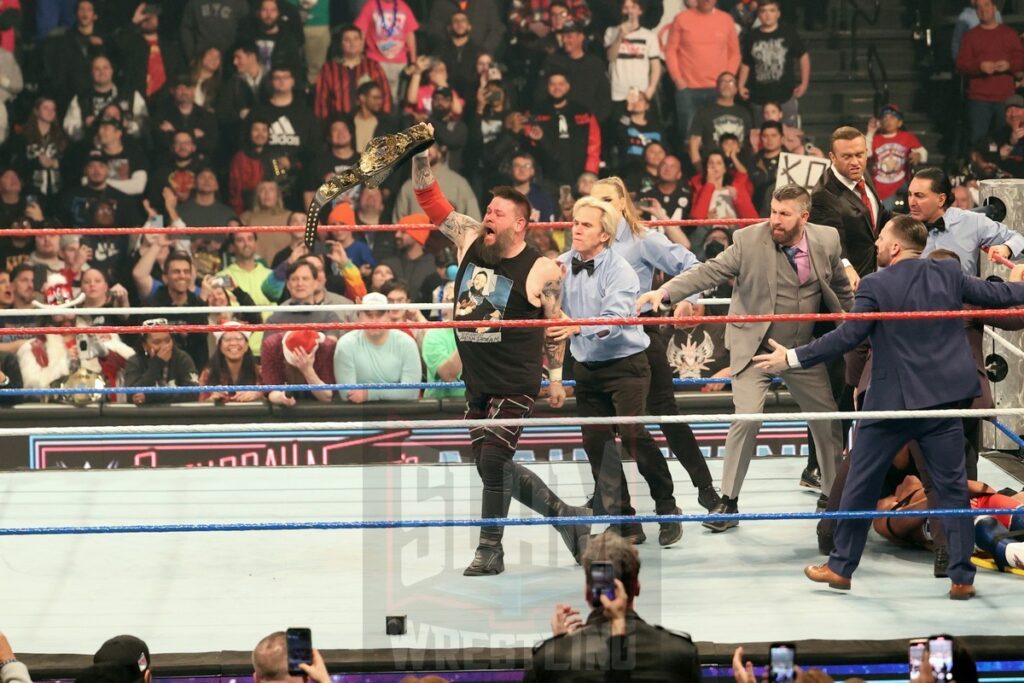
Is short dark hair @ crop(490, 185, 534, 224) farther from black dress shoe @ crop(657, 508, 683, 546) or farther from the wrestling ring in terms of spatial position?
black dress shoe @ crop(657, 508, 683, 546)

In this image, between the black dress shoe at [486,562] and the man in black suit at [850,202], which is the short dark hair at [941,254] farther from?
the black dress shoe at [486,562]

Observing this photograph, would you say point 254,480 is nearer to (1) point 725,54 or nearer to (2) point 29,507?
(2) point 29,507

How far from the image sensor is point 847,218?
18.5 feet

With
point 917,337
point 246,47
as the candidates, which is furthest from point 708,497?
point 246,47

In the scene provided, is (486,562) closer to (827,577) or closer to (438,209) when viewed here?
(827,577)

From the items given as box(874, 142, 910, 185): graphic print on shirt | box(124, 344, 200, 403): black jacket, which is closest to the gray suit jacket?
box(124, 344, 200, 403): black jacket

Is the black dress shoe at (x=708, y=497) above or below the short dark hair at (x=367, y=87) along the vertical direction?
below

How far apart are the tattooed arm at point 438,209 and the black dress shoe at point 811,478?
1.83 m

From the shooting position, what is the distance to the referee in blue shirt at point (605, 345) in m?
5.18

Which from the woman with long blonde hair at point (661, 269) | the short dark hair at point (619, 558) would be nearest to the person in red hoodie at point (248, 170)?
the woman with long blonde hair at point (661, 269)

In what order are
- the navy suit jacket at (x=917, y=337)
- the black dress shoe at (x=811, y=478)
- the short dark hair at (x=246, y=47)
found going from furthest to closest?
the short dark hair at (x=246, y=47)
the black dress shoe at (x=811, y=478)
the navy suit jacket at (x=917, y=337)

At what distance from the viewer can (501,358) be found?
4895 mm

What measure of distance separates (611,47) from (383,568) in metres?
5.32

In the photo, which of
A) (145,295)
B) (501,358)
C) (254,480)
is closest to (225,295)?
(145,295)
